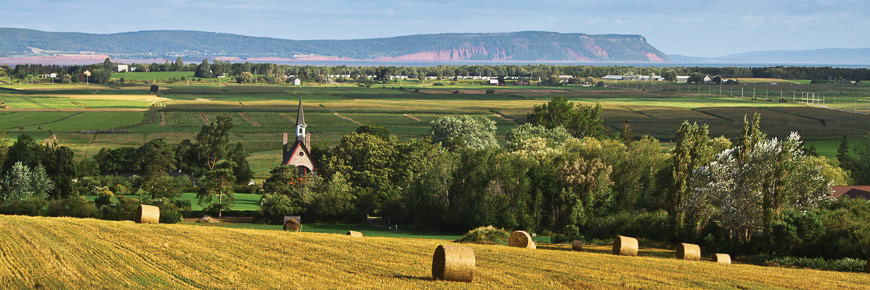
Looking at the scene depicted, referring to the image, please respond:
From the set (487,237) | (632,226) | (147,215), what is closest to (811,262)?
(632,226)

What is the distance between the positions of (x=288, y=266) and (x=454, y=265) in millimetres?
5714

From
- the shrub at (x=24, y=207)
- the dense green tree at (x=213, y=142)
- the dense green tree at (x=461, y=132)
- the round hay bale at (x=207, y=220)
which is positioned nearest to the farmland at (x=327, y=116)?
the dense green tree at (x=213, y=142)

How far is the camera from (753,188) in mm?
45781

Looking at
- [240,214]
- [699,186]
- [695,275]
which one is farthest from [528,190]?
[695,275]

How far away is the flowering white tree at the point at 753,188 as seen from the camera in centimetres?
4434

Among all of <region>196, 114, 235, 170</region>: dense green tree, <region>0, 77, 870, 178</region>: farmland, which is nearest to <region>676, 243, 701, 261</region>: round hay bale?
<region>0, 77, 870, 178</region>: farmland

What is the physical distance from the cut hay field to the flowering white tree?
1040 centimetres

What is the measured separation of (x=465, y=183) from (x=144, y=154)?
4376 centimetres

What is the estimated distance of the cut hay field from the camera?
25359 mm

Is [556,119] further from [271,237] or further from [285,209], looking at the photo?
[271,237]

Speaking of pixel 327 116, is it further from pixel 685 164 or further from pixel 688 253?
pixel 688 253

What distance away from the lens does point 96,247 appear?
30.4 metres

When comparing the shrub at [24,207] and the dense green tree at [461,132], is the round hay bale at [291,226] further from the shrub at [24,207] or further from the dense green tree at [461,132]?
the dense green tree at [461,132]

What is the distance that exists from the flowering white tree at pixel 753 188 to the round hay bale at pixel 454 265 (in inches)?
906
